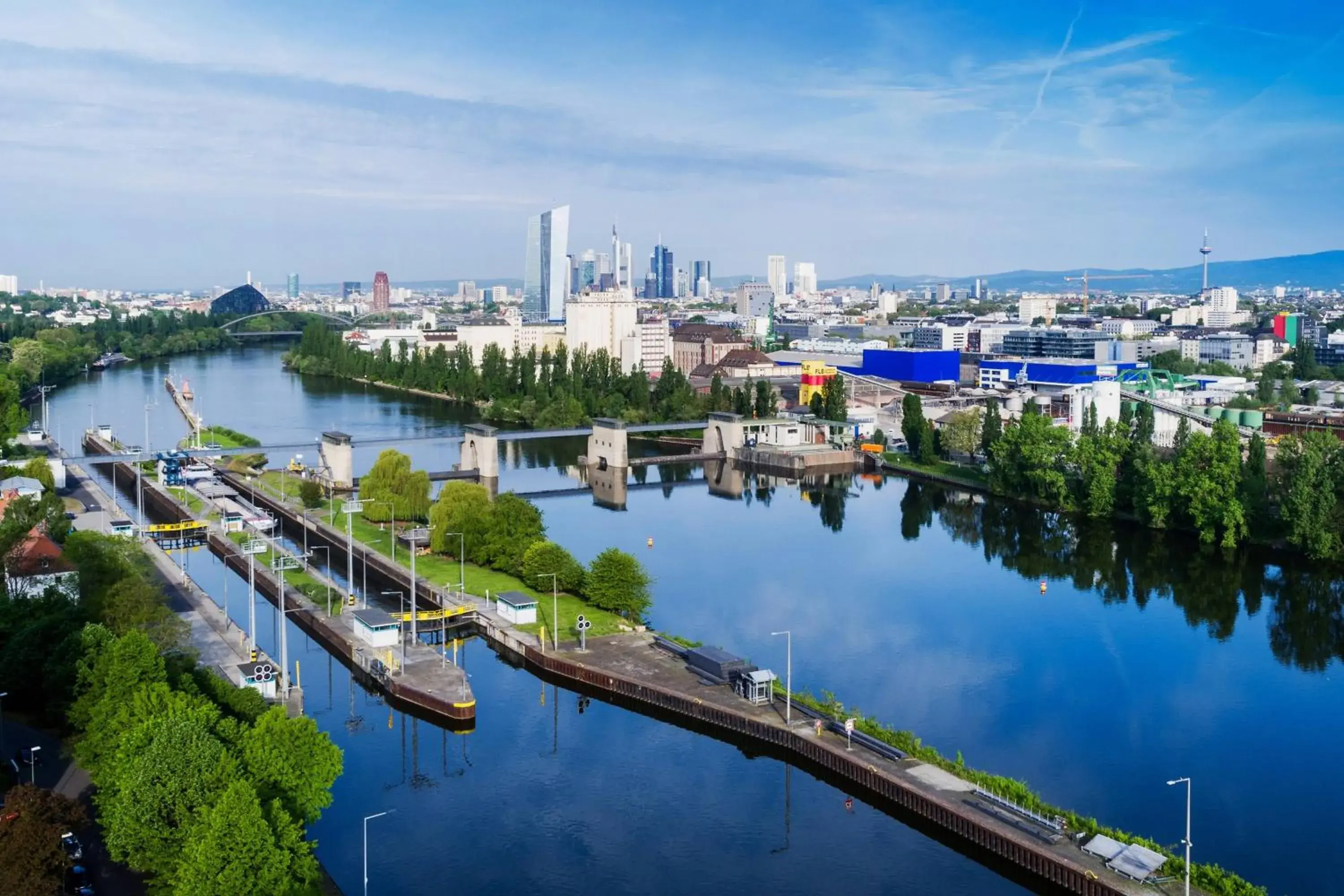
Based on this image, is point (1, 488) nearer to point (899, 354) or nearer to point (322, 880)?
point (322, 880)

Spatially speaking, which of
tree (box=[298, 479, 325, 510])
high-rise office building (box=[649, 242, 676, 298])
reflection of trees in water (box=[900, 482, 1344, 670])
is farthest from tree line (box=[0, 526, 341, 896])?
high-rise office building (box=[649, 242, 676, 298])

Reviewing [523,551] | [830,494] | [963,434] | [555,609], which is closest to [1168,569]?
[830,494]

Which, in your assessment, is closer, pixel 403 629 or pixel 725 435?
pixel 403 629

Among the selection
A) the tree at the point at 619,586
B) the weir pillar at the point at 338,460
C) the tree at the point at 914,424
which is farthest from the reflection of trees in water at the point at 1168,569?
the weir pillar at the point at 338,460

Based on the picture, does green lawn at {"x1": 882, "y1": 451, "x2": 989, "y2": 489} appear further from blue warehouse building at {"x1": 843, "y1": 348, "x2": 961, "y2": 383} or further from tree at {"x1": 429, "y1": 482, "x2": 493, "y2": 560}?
blue warehouse building at {"x1": 843, "y1": 348, "x2": 961, "y2": 383}

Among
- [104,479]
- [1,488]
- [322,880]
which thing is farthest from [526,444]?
[322,880]

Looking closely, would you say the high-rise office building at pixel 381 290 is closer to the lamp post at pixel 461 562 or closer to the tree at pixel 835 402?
the tree at pixel 835 402

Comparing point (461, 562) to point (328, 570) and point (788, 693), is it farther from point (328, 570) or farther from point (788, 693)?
point (788, 693)
